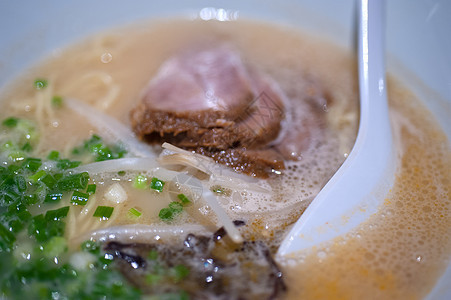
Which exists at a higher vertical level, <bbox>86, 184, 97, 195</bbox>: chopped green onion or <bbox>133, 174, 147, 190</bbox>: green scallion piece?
<bbox>133, 174, 147, 190</bbox>: green scallion piece

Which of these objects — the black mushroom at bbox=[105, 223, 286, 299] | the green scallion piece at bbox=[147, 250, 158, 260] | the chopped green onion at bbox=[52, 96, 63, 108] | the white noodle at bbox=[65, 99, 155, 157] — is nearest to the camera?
the black mushroom at bbox=[105, 223, 286, 299]

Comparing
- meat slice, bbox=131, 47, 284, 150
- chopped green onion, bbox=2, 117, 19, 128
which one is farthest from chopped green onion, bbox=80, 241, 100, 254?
chopped green onion, bbox=2, 117, 19, 128

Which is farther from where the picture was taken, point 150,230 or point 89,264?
point 150,230

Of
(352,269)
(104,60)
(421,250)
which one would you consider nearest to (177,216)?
(352,269)

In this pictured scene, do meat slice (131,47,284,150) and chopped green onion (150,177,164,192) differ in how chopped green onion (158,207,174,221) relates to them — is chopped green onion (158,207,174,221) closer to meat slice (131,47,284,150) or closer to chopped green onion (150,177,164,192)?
chopped green onion (150,177,164,192)

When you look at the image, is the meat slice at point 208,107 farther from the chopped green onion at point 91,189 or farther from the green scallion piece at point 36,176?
the green scallion piece at point 36,176

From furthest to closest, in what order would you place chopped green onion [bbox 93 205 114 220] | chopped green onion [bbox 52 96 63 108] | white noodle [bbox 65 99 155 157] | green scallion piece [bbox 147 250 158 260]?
chopped green onion [bbox 52 96 63 108], white noodle [bbox 65 99 155 157], chopped green onion [bbox 93 205 114 220], green scallion piece [bbox 147 250 158 260]

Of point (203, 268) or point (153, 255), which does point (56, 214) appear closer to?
point (153, 255)

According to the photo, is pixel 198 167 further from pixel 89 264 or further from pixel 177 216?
pixel 89 264
